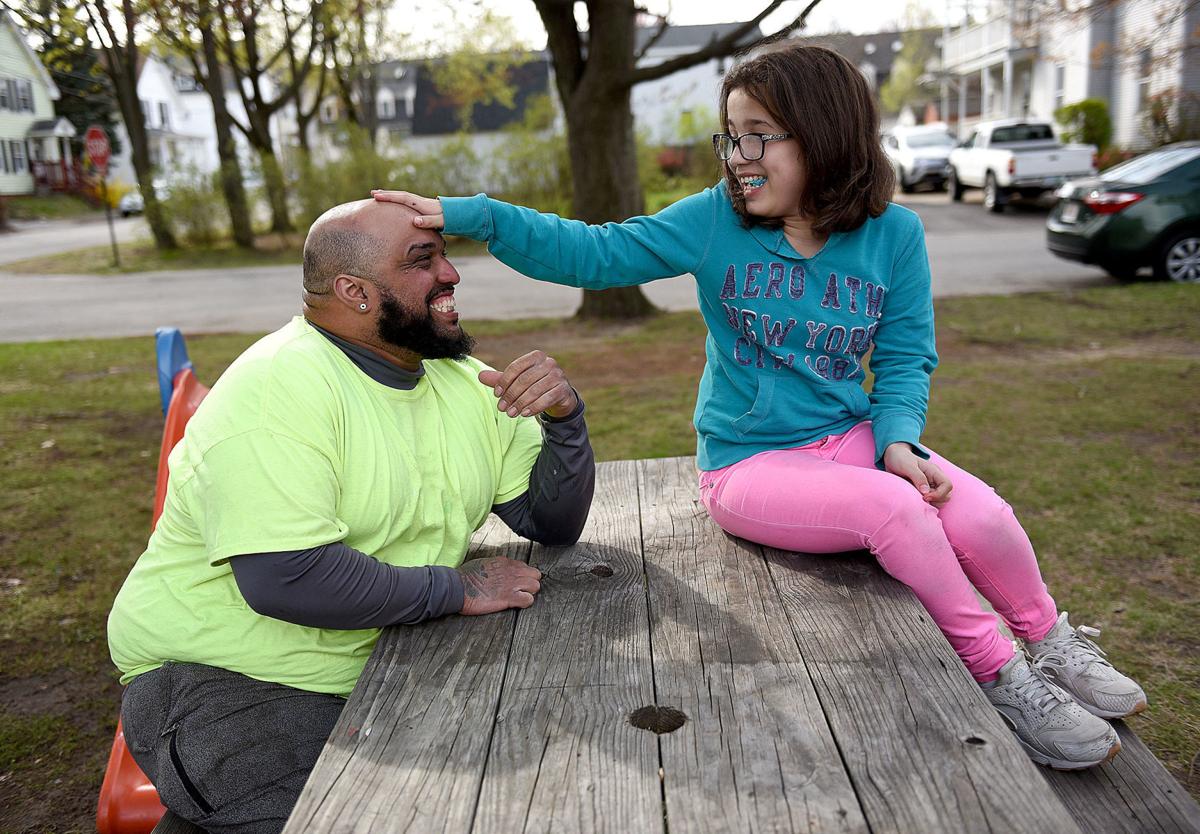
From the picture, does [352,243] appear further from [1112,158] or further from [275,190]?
[1112,158]

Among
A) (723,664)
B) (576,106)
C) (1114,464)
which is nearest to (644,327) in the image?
(576,106)

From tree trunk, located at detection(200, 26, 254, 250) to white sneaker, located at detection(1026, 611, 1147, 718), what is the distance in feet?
71.9

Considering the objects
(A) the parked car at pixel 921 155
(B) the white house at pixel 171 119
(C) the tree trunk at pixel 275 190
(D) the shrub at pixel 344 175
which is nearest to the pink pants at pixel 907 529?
(D) the shrub at pixel 344 175

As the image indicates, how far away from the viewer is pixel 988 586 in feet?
8.23

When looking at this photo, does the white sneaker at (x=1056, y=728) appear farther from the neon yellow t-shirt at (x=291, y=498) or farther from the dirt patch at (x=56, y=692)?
the dirt patch at (x=56, y=692)

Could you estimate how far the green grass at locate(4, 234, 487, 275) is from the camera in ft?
65.1

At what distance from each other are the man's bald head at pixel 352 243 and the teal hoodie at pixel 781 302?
35 cm

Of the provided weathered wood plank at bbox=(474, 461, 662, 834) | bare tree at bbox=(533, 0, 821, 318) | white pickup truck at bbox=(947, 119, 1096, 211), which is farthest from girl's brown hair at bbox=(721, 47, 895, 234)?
white pickup truck at bbox=(947, 119, 1096, 211)

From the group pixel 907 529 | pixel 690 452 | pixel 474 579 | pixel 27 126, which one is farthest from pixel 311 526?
pixel 27 126

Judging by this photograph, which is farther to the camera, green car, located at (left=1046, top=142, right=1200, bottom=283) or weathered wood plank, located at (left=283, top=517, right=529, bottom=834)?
green car, located at (left=1046, top=142, right=1200, bottom=283)

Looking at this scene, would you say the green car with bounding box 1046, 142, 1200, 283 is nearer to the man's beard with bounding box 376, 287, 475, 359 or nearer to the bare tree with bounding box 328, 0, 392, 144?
the man's beard with bounding box 376, 287, 475, 359

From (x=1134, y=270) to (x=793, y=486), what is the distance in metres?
10.8

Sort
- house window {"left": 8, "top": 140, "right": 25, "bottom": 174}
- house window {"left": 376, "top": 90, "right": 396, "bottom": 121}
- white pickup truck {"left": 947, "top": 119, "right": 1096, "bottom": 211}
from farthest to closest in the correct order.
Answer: house window {"left": 376, "top": 90, "right": 396, "bottom": 121} < house window {"left": 8, "top": 140, "right": 25, "bottom": 174} < white pickup truck {"left": 947, "top": 119, "right": 1096, "bottom": 211}

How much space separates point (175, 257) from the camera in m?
Result: 21.6
